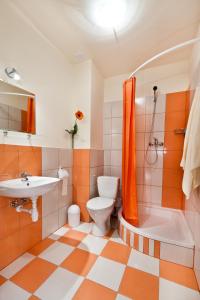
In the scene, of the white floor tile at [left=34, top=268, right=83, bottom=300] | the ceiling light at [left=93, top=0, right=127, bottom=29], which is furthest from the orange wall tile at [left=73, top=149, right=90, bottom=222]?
Answer: the ceiling light at [left=93, top=0, right=127, bottom=29]

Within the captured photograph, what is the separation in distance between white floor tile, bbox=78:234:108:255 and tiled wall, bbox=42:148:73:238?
0.47 m

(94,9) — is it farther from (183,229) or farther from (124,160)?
(183,229)

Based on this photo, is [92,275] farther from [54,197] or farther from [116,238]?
[54,197]

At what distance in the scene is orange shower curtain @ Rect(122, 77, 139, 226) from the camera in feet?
5.70

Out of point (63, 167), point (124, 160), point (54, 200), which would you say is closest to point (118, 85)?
point (124, 160)

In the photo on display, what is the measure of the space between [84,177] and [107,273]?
115 cm

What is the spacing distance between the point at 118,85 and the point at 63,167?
170cm

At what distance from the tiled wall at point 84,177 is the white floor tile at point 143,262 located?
2.80ft

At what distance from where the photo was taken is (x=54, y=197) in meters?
1.84

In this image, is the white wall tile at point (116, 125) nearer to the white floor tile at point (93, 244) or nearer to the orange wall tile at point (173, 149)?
the orange wall tile at point (173, 149)

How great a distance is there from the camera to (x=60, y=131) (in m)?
1.97

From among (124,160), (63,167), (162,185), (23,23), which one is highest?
(23,23)

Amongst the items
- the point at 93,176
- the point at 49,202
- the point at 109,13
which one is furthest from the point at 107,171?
the point at 109,13

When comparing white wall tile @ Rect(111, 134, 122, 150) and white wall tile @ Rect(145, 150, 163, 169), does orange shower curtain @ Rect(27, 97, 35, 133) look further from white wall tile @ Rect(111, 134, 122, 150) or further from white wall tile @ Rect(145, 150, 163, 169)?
white wall tile @ Rect(145, 150, 163, 169)
